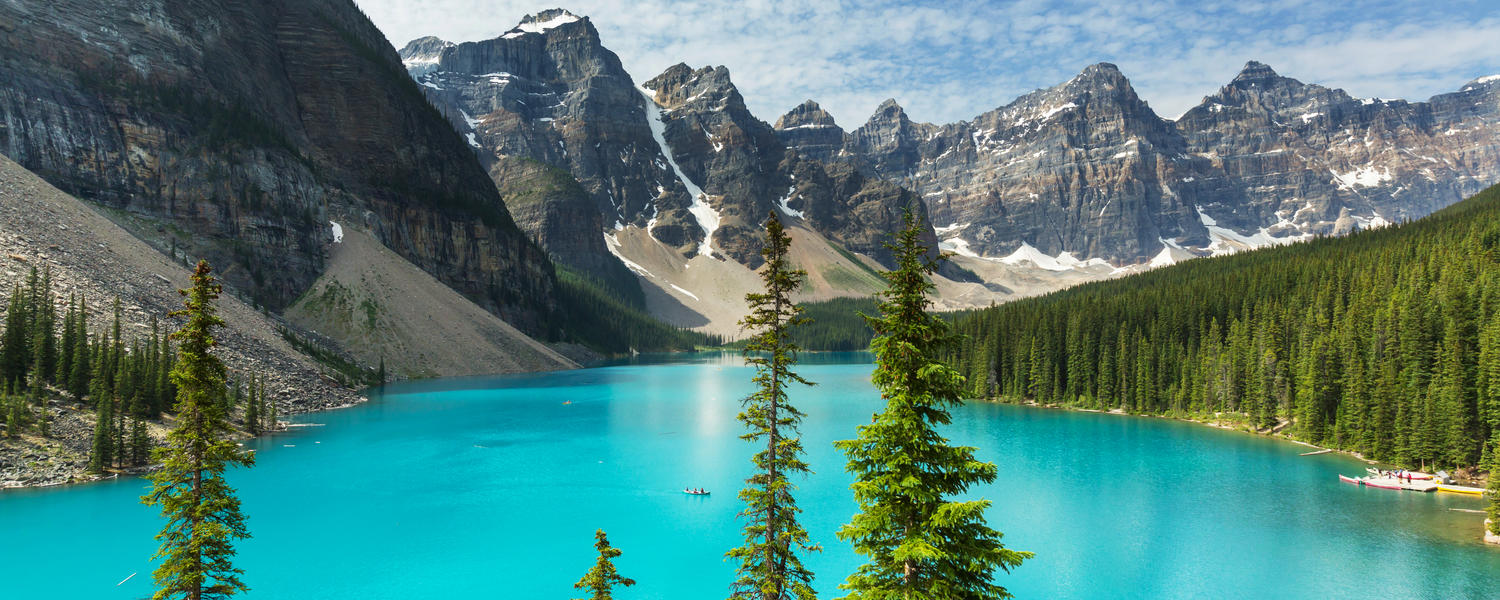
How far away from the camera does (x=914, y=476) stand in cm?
1322

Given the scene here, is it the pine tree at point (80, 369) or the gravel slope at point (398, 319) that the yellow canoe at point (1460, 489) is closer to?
the pine tree at point (80, 369)

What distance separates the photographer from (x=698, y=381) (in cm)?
13175

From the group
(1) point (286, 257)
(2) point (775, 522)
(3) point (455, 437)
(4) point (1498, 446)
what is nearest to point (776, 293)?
(2) point (775, 522)

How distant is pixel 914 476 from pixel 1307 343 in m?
Result: 77.9

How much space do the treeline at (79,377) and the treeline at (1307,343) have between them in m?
60.4

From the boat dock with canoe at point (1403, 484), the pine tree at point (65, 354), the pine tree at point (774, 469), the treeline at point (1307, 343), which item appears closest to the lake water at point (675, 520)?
the boat dock with canoe at point (1403, 484)

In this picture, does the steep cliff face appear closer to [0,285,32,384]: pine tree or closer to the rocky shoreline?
[0,285,32,384]: pine tree

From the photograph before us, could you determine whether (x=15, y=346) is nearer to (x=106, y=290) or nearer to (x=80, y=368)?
(x=80, y=368)

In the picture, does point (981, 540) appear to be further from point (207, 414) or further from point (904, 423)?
point (207, 414)

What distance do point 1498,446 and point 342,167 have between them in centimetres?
16518

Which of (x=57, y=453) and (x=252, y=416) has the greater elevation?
(x=252, y=416)

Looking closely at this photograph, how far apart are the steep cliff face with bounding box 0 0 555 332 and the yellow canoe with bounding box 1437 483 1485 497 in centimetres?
12496

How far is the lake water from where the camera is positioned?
103ft

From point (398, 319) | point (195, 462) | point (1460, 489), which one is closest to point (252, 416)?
point (195, 462)
